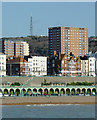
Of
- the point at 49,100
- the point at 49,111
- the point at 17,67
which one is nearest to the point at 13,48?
the point at 17,67

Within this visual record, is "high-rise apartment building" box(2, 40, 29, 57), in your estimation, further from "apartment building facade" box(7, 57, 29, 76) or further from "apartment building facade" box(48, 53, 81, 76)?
"apartment building facade" box(7, 57, 29, 76)

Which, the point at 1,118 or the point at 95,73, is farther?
the point at 95,73

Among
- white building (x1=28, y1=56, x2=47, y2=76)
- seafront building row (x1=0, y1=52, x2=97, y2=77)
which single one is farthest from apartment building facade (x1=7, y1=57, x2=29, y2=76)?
white building (x1=28, y1=56, x2=47, y2=76)

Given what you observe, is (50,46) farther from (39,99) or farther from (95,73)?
(39,99)

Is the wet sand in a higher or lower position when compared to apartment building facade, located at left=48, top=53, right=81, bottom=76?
lower

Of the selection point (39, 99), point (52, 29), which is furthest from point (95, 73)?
point (39, 99)

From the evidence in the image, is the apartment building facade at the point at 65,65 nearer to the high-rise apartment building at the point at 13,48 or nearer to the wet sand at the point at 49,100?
the wet sand at the point at 49,100

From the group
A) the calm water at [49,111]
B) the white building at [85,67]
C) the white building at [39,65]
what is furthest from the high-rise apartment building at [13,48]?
the calm water at [49,111]
